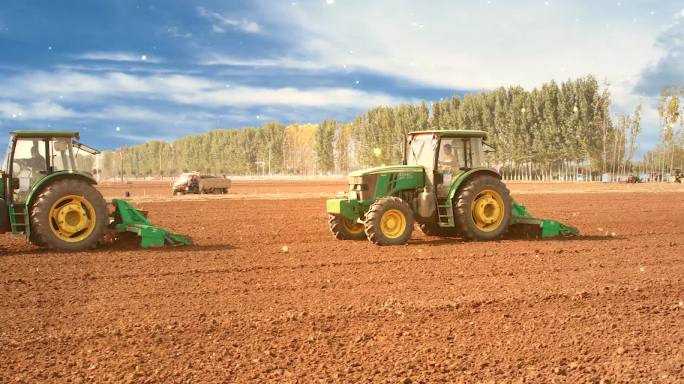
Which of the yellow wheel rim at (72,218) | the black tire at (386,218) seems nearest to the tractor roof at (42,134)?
the yellow wheel rim at (72,218)

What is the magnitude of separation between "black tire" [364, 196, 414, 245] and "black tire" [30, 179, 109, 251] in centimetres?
492

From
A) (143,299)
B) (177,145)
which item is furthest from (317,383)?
(177,145)

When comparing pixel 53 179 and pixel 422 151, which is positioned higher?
pixel 422 151

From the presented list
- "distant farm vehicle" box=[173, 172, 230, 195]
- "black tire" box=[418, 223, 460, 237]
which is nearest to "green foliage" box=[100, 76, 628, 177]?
"distant farm vehicle" box=[173, 172, 230, 195]

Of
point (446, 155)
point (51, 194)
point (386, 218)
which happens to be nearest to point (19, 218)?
point (51, 194)

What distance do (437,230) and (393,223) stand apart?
1.87m

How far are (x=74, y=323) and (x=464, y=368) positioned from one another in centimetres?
404

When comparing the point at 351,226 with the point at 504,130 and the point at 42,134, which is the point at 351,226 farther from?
the point at 504,130

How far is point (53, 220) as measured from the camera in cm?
1128

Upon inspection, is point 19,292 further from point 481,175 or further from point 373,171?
point 481,175

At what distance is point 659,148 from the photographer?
2972 inches

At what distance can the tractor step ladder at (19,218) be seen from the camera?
10883mm

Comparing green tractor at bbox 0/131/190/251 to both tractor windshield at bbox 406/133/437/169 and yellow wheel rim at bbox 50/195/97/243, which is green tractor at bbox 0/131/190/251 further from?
tractor windshield at bbox 406/133/437/169

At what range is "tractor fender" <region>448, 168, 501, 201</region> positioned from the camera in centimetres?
1228
